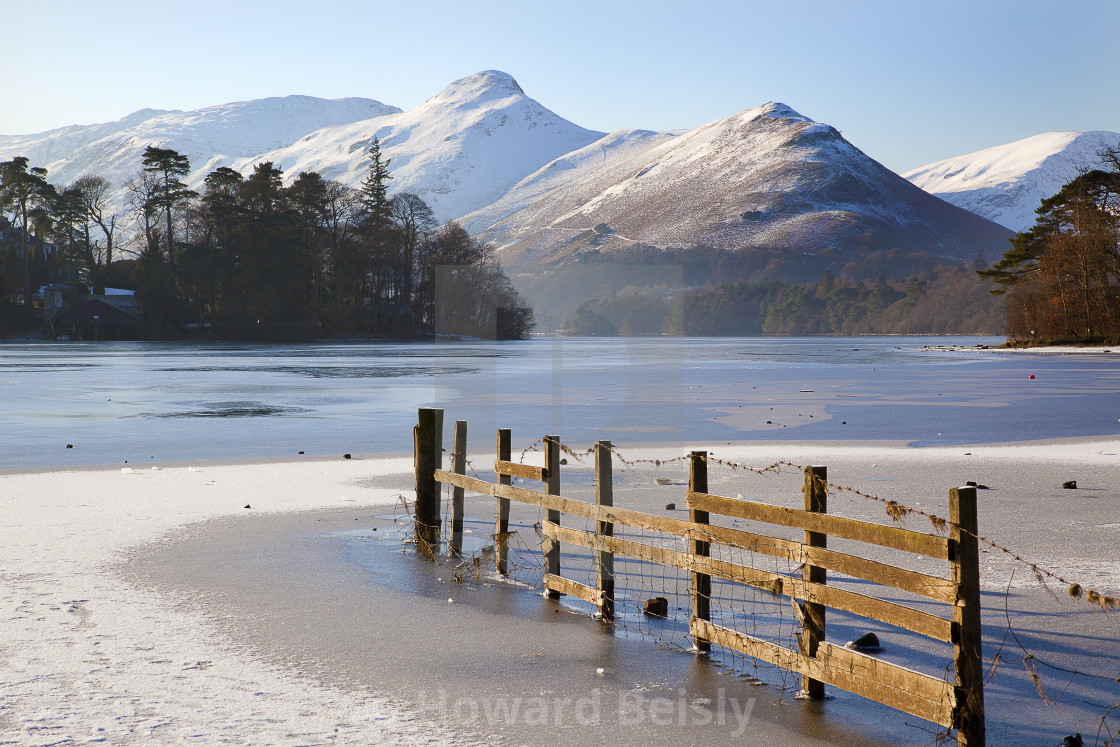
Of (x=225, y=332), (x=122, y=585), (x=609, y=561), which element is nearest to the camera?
(x=609, y=561)

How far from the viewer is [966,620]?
4430 millimetres

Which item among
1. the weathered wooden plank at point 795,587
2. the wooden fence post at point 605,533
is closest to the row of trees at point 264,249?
the wooden fence post at point 605,533

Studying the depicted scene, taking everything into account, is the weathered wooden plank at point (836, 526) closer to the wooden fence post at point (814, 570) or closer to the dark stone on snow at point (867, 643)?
the wooden fence post at point (814, 570)

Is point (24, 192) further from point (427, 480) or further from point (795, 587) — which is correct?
point (795, 587)

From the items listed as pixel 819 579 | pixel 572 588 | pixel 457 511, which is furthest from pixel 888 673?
pixel 457 511

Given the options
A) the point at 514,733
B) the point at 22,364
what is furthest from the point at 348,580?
the point at 22,364

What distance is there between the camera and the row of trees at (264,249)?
9250 centimetres

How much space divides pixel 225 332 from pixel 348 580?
9078cm

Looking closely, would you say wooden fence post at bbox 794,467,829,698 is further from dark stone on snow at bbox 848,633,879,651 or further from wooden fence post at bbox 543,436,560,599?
wooden fence post at bbox 543,436,560,599

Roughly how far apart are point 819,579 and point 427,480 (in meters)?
4.79

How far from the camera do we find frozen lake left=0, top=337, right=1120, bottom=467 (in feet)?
59.7

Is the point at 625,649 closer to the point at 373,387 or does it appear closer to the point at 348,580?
the point at 348,580

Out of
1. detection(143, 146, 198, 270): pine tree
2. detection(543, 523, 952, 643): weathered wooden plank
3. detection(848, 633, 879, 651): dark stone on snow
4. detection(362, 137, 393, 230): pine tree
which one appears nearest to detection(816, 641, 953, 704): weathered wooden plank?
Result: detection(543, 523, 952, 643): weathered wooden plank

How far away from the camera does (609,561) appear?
7004 millimetres
